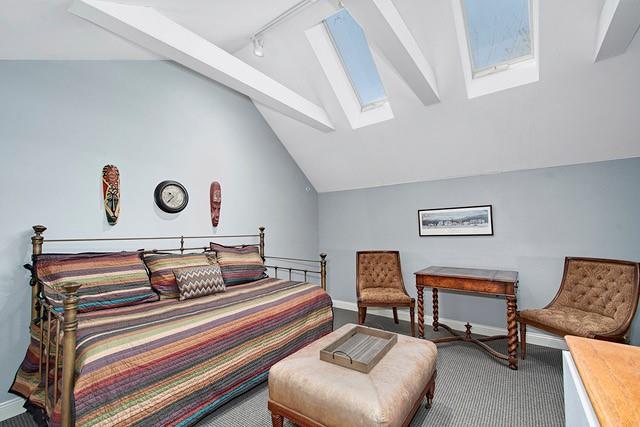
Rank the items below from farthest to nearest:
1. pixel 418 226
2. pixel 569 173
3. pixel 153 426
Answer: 1. pixel 418 226
2. pixel 569 173
3. pixel 153 426

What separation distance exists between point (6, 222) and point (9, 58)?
3.79ft

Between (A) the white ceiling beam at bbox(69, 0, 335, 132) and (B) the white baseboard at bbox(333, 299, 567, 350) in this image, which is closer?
(A) the white ceiling beam at bbox(69, 0, 335, 132)

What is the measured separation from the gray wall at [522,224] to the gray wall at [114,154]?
176 centimetres

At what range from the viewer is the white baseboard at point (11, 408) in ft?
6.19

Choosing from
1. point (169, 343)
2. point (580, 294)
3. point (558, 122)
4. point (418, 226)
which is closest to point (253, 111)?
point (418, 226)

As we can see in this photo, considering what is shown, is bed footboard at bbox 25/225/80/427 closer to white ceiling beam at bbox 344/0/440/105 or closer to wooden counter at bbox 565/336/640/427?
wooden counter at bbox 565/336/640/427

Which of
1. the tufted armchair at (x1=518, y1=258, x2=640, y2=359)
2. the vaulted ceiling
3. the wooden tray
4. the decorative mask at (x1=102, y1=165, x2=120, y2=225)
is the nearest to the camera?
the wooden tray

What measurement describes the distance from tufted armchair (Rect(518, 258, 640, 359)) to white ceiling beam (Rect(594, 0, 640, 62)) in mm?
1626

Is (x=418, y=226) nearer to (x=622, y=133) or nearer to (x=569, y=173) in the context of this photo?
(x=569, y=173)

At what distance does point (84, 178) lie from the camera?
236 cm

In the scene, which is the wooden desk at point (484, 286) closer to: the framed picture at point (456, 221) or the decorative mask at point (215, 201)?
the framed picture at point (456, 221)

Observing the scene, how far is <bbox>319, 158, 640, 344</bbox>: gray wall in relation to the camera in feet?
8.86

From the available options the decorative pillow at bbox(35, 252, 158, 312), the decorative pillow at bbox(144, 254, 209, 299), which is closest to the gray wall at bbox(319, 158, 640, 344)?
the decorative pillow at bbox(144, 254, 209, 299)

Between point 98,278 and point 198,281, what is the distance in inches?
26.7
